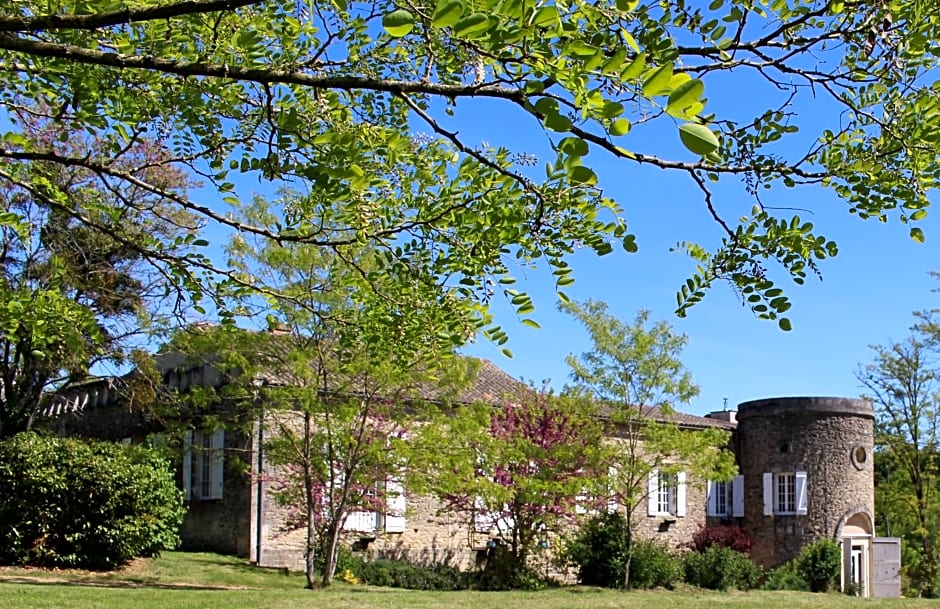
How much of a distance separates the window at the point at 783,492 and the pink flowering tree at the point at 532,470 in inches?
297

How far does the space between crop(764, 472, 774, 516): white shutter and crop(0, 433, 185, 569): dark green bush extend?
53.2 ft

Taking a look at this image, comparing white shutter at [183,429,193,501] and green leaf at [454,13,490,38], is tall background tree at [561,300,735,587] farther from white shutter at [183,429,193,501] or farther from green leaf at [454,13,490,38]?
green leaf at [454,13,490,38]

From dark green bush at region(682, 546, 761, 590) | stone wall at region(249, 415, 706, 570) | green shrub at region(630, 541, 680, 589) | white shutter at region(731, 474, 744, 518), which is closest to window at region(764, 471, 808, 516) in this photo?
white shutter at region(731, 474, 744, 518)

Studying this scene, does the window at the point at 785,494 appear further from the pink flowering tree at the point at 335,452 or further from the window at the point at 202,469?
the window at the point at 202,469

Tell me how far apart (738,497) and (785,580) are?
11.1 feet

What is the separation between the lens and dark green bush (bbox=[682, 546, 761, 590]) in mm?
21844

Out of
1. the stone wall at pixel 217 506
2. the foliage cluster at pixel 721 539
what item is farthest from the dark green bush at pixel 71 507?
the foliage cluster at pixel 721 539

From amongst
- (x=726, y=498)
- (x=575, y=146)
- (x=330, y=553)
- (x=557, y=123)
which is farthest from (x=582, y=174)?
(x=726, y=498)

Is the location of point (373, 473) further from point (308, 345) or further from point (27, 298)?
point (27, 298)

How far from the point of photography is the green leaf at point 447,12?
2900mm

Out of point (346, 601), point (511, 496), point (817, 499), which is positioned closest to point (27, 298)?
point (346, 601)

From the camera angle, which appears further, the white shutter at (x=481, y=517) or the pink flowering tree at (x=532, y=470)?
the white shutter at (x=481, y=517)

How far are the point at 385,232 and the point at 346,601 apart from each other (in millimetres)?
8845

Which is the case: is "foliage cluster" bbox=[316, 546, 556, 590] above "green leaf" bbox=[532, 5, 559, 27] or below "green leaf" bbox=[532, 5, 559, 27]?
below
